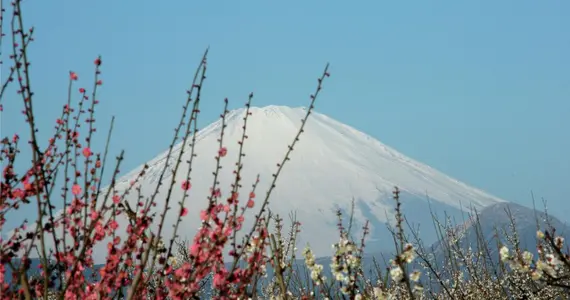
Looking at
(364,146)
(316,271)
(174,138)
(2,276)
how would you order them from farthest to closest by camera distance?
(364,146)
(316,271)
(2,276)
(174,138)

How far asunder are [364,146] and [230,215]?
144m

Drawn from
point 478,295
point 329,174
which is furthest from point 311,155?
point 478,295

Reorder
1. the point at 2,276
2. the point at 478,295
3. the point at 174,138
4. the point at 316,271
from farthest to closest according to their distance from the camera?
the point at 478,295 → the point at 316,271 → the point at 2,276 → the point at 174,138

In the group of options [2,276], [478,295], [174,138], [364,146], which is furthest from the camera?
[364,146]

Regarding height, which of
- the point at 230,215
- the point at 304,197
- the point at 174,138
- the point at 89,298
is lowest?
the point at 89,298

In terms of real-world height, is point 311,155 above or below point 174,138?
above

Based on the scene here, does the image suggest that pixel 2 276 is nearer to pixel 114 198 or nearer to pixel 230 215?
pixel 114 198

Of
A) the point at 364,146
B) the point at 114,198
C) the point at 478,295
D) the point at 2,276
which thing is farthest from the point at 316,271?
the point at 364,146

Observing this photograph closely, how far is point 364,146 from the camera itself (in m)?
147

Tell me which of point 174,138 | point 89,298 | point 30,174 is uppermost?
point 30,174

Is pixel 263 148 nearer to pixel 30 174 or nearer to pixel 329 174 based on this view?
pixel 329 174

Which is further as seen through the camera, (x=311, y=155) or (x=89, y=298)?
(x=311, y=155)

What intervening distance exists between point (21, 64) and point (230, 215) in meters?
1.18

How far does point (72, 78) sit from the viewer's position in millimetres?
3627
